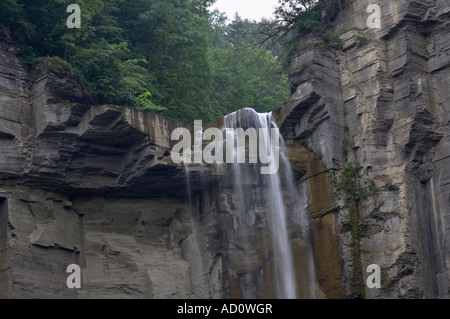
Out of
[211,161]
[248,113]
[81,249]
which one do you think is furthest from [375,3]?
[81,249]

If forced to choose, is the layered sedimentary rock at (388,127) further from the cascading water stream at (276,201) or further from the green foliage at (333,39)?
the cascading water stream at (276,201)

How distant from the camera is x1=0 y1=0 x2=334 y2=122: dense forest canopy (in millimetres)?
28578

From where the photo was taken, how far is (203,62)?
35969mm

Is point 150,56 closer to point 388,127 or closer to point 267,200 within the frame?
point 267,200

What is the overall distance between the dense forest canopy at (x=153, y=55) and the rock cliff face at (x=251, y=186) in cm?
139

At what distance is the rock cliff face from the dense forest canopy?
54.5 inches

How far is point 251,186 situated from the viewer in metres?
28.4

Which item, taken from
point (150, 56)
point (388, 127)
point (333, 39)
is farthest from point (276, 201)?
point (150, 56)

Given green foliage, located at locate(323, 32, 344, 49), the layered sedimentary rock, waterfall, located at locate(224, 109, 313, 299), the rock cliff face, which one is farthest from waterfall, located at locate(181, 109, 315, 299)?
green foliage, located at locate(323, 32, 344, 49)

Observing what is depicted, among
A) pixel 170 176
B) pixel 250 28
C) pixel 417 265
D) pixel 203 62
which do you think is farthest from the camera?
pixel 250 28

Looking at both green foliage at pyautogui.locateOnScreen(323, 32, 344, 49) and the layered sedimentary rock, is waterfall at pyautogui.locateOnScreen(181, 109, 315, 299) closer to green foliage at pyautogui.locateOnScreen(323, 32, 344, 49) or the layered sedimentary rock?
the layered sedimentary rock

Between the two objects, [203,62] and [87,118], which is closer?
[87,118]
